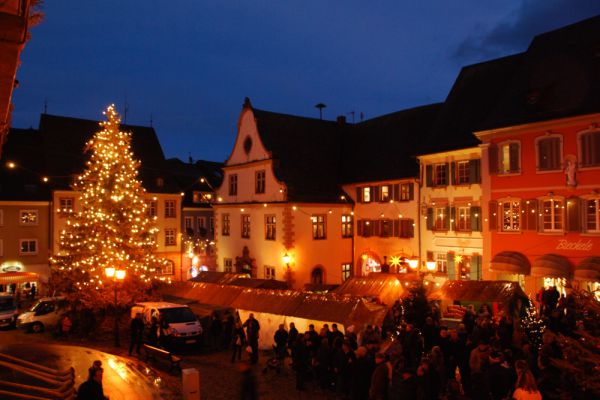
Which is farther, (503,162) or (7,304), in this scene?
(7,304)

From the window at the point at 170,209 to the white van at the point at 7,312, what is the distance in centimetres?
1990

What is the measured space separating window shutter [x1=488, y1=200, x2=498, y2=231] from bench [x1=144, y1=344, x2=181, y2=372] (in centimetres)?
1507

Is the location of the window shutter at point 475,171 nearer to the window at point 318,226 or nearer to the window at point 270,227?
the window at point 318,226

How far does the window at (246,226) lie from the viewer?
122 feet

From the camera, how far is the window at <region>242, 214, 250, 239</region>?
1469 inches

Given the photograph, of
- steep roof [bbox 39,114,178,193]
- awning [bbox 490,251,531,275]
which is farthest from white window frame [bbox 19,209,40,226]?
awning [bbox 490,251,531,275]

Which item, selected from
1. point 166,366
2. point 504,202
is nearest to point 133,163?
point 166,366

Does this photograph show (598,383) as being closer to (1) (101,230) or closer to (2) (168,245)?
(1) (101,230)

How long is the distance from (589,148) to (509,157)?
11.5 ft

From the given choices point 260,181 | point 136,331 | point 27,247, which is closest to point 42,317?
point 136,331

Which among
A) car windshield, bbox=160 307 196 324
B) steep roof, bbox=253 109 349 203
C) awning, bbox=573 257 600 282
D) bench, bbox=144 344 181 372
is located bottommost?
bench, bbox=144 344 181 372

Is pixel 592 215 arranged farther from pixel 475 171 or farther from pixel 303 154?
pixel 303 154

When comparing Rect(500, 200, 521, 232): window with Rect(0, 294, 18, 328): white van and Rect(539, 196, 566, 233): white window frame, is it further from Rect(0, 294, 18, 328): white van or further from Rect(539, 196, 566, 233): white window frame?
Rect(0, 294, 18, 328): white van

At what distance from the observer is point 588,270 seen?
20500mm
